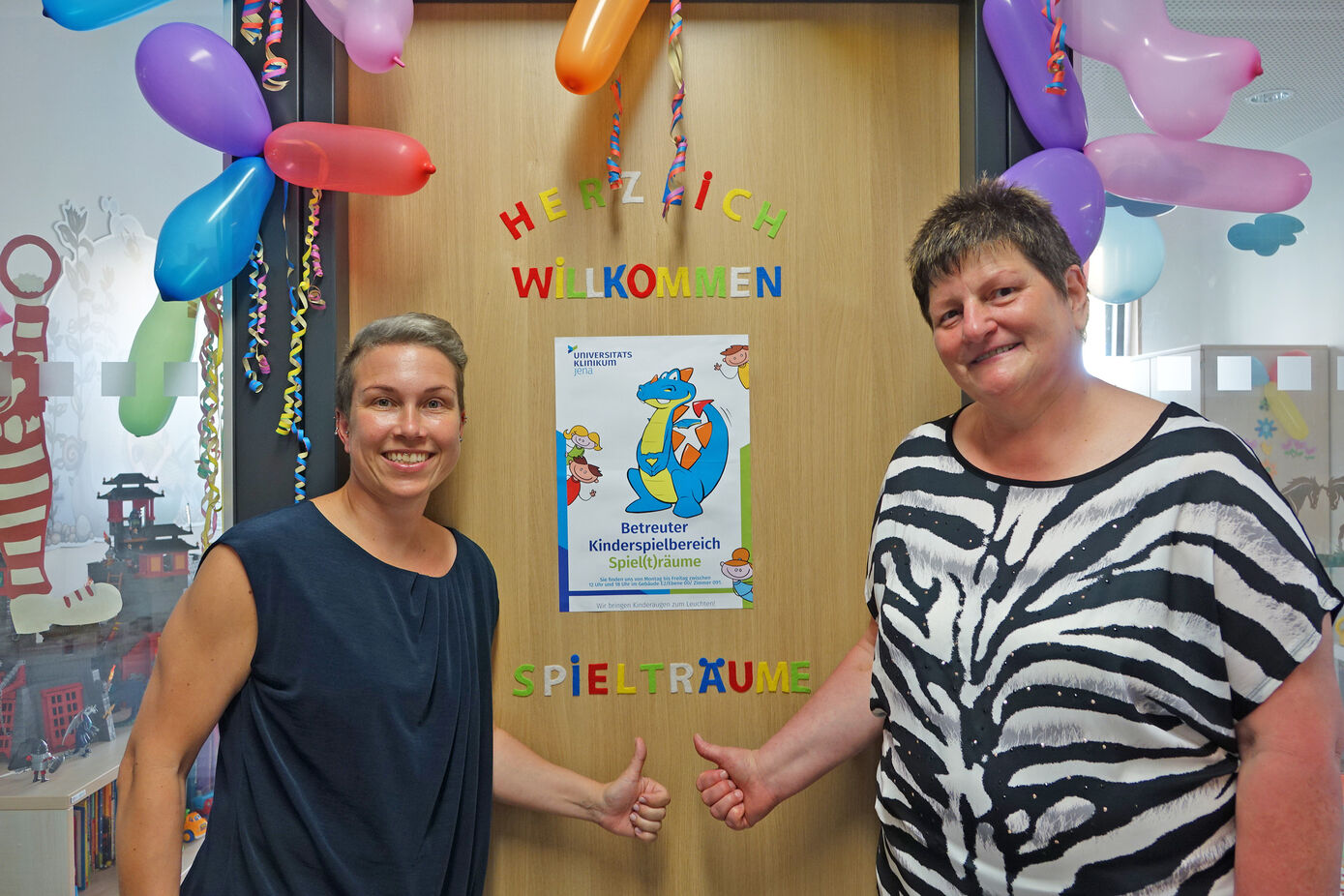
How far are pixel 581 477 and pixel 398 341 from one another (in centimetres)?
47

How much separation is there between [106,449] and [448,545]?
0.66 m

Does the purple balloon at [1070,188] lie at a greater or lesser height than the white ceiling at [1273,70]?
lesser

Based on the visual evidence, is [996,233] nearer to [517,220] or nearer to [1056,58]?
[1056,58]

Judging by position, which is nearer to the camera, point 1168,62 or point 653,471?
point 1168,62

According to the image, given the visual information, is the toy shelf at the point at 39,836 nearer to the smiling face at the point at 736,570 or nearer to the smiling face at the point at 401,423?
the smiling face at the point at 401,423

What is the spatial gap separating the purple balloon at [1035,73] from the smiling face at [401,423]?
1123 millimetres

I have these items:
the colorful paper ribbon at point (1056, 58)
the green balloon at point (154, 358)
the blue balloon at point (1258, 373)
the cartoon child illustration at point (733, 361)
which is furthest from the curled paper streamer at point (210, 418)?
the blue balloon at point (1258, 373)

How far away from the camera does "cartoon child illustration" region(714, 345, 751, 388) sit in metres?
1.61

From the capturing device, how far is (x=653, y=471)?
63.2 inches

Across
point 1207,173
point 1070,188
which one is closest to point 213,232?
point 1070,188

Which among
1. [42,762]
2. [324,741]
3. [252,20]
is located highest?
[252,20]

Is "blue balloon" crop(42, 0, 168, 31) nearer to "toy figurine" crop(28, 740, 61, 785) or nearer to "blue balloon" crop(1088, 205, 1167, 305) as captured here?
"toy figurine" crop(28, 740, 61, 785)

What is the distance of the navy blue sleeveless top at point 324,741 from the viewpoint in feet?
3.92

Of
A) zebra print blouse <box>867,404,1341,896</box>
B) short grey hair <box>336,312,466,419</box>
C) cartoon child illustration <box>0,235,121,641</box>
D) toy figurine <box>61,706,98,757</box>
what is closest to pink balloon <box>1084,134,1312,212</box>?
zebra print blouse <box>867,404,1341,896</box>
